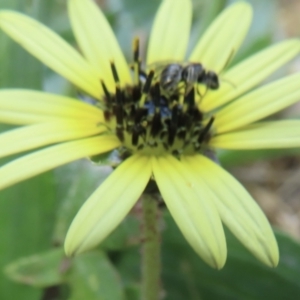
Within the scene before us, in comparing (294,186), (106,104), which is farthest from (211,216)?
(294,186)

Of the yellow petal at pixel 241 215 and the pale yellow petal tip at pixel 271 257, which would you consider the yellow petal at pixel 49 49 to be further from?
the pale yellow petal tip at pixel 271 257

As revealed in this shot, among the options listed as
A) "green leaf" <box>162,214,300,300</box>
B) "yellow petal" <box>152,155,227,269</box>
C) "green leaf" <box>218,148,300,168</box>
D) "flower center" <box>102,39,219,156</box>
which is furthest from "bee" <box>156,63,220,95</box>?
"green leaf" <box>218,148,300,168</box>

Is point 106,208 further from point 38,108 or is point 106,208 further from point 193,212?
point 38,108

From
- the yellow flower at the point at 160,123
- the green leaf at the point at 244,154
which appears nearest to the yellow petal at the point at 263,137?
the yellow flower at the point at 160,123

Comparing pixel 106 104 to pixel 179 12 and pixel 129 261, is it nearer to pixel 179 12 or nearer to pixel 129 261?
pixel 179 12

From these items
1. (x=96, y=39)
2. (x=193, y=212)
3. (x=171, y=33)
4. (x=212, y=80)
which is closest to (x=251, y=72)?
(x=212, y=80)

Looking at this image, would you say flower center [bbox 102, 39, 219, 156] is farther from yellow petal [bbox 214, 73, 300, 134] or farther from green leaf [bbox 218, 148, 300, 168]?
green leaf [bbox 218, 148, 300, 168]
